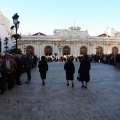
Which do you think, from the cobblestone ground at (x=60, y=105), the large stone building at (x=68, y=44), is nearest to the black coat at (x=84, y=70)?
the cobblestone ground at (x=60, y=105)

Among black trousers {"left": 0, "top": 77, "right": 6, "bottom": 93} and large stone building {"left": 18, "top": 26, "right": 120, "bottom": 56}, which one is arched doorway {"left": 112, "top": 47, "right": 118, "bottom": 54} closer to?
large stone building {"left": 18, "top": 26, "right": 120, "bottom": 56}

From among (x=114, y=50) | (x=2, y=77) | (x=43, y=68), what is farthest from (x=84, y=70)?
(x=114, y=50)

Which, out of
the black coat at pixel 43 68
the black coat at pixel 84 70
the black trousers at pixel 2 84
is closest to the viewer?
the black trousers at pixel 2 84

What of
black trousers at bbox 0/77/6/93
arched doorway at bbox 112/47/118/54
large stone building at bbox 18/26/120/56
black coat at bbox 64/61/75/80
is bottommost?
black trousers at bbox 0/77/6/93

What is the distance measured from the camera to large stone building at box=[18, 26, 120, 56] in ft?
335

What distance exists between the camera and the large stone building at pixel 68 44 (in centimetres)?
10225

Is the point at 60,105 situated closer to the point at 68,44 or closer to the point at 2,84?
the point at 2,84

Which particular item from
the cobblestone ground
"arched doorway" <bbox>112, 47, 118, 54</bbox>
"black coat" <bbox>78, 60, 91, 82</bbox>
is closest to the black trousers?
the cobblestone ground

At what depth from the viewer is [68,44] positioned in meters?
104

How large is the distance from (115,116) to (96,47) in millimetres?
93160

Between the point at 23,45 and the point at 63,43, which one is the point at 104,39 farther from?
the point at 23,45

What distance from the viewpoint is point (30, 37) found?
10256 centimetres

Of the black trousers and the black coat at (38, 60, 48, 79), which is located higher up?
the black coat at (38, 60, 48, 79)

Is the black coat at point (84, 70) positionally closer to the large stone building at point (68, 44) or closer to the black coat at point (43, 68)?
the black coat at point (43, 68)
